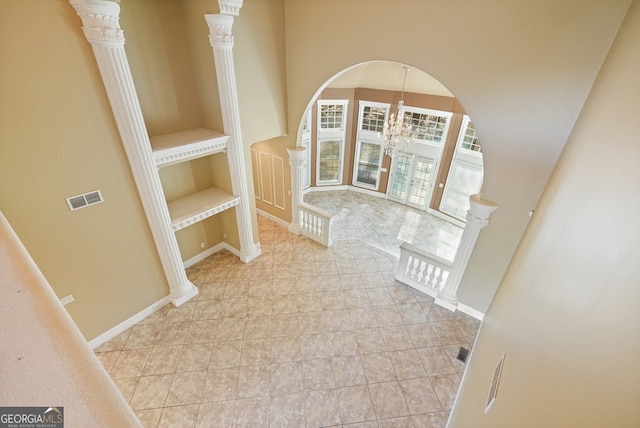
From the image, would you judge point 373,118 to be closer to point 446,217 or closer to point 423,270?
point 446,217

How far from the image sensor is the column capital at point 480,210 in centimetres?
386

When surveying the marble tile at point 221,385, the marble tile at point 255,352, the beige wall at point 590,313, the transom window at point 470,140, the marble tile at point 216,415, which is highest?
the beige wall at point 590,313

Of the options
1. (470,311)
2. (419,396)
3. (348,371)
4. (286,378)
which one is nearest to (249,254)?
(286,378)

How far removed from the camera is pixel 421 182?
10.0 metres

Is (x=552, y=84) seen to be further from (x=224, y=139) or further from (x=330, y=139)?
(x=330, y=139)

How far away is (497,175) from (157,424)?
5.45m

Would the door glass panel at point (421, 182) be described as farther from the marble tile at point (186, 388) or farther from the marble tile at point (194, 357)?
the marble tile at point (186, 388)

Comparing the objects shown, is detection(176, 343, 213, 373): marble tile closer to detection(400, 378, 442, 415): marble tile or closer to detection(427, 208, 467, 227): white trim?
detection(400, 378, 442, 415): marble tile

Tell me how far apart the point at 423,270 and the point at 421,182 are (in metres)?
5.60

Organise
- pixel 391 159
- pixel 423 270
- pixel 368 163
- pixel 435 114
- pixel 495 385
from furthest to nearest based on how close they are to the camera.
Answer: pixel 368 163 → pixel 391 159 → pixel 435 114 → pixel 423 270 → pixel 495 385

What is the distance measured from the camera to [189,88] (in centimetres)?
471

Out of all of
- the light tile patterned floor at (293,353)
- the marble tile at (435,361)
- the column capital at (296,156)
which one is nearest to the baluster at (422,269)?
the light tile patterned floor at (293,353)

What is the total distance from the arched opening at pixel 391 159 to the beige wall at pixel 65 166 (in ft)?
17.4

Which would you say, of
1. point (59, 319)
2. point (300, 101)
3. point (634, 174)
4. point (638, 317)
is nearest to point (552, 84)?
point (634, 174)
